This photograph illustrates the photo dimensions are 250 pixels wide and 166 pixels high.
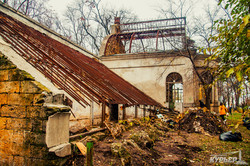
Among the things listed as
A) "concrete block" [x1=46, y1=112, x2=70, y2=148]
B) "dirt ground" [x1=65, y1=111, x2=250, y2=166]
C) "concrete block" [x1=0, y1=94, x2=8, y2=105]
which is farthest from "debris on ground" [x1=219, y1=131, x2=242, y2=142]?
"concrete block" [x1=0, y1=94, x2=8, y2=105]

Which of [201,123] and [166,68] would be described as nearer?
[201,123]

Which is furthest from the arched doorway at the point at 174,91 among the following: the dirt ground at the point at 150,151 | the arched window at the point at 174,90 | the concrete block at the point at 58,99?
the concrete block at the point at 58,99

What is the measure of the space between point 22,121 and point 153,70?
11857 mm

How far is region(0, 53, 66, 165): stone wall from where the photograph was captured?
4.02 metres

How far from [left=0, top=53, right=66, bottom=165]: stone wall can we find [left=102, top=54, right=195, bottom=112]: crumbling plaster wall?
11015 millimetres

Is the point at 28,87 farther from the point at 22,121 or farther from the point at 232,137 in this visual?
the point at 232,137

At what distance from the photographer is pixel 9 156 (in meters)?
4.23

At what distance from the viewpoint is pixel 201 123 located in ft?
35.8

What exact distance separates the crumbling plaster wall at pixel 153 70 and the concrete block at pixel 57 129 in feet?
35.2

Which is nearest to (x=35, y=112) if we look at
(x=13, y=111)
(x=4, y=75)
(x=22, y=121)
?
(x=22, y=121)

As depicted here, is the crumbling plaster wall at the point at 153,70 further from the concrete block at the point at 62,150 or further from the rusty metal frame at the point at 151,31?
the concrete block at the point at 62,150

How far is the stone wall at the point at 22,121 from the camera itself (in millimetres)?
4020

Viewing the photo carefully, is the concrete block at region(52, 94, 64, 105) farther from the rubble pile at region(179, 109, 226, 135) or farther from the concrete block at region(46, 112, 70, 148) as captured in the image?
the rubble pile at region(179, 109, 226, 135)

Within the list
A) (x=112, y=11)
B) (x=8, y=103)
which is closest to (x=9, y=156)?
(x=8, y=103)
